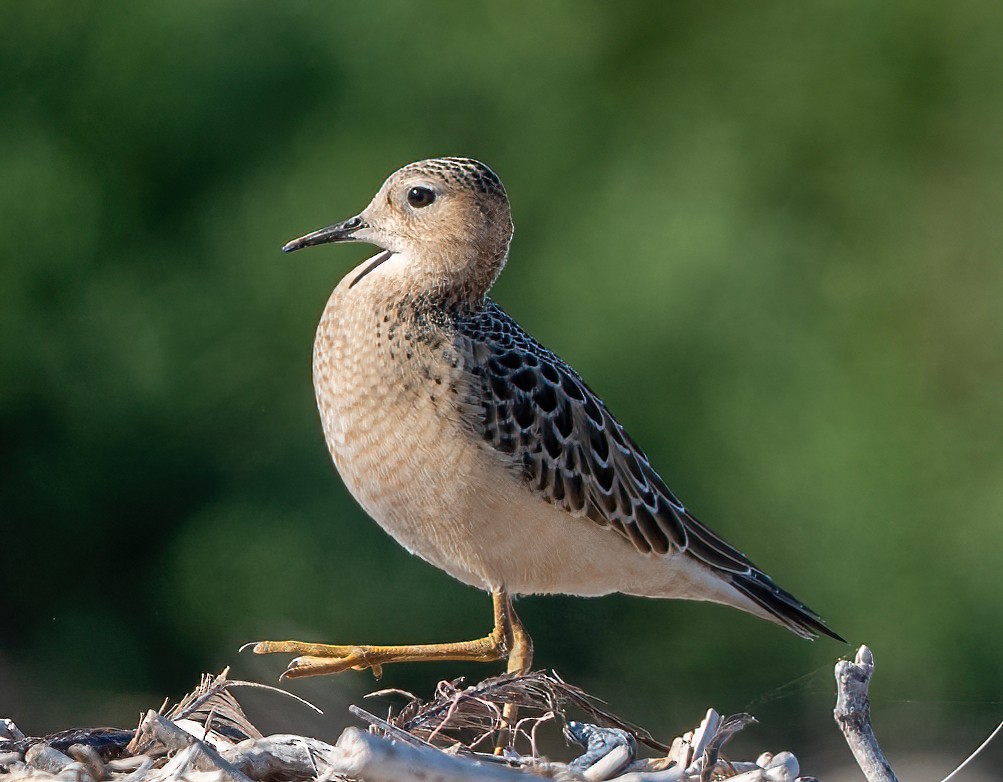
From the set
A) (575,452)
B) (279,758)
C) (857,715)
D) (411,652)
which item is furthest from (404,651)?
(857,715)

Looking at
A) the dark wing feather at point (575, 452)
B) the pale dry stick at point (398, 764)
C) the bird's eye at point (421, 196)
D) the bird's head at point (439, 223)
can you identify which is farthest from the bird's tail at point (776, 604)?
the pale dry stick at point (398, 764)

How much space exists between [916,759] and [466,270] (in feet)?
8.24

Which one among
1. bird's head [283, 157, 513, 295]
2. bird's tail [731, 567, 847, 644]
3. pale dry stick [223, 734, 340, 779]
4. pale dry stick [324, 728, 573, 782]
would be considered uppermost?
bird's head [283, 157, 513, 295]

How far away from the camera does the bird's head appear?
2.83 metres

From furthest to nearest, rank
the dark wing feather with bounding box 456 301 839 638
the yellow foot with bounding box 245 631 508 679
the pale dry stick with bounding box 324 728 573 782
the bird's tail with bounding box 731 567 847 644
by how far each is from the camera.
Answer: the bird's tail with bounding box 731 567 847 644, the dark wing feather with bounding box 456 301 839 638, the yellow foot with bounding box 245 631 508 679, the pale dry stick with bounding box 324 728 573 782

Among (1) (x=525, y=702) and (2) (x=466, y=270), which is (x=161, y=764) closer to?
(1) (x=525, y=702)

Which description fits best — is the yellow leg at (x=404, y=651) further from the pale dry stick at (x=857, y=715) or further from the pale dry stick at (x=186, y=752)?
the pale dry stick at (x=857, y=715)

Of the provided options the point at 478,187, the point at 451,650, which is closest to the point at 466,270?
the point at 478,187

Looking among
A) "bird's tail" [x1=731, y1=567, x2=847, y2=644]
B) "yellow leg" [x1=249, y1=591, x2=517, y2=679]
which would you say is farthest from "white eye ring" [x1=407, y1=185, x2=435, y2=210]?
"bird's tail" [x1=731, y1=567, x2=847, y2=644]

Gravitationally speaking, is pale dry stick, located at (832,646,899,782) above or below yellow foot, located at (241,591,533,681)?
above

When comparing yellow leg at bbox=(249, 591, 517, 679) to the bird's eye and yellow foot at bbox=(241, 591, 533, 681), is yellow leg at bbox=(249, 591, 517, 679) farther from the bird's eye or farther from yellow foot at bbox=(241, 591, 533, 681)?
the bird's eye

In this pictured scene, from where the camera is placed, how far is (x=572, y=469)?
2.89 m

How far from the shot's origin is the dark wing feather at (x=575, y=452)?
9.20 feet

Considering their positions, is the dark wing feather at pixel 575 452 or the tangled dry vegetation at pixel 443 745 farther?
the dark wing feather at pixel 575 452
